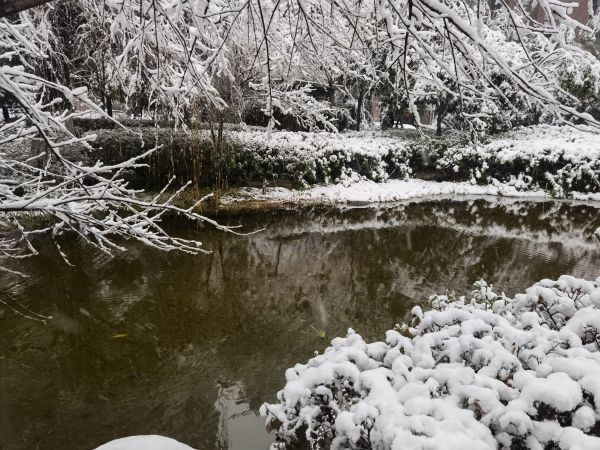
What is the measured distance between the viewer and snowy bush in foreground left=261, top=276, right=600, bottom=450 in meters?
1.59

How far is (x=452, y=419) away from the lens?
1.65 meters

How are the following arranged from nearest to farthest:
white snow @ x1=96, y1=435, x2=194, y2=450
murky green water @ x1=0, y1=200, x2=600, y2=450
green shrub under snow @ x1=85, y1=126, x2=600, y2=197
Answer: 1. white snow @ x1=96, y1=435, x2=194, y2=450
2. murky green water @ x1=0, y1=200, x2=600, y2=450
3. green shrub under snow @ x1=85, y1=126, x2=600, y2=197

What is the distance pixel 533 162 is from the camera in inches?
461

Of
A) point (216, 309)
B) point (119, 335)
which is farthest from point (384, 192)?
point (119, 335)

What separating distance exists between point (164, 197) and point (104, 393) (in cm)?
613

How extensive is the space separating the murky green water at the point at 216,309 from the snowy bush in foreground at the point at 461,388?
1.51 meters

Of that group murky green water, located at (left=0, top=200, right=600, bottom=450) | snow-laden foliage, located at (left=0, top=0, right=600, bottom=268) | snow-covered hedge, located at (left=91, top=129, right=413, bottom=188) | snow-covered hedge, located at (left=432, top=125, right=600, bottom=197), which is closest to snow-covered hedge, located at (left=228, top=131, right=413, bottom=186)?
snow-covered hedge, located at (left=91, top=129, right=413, bottom=188)

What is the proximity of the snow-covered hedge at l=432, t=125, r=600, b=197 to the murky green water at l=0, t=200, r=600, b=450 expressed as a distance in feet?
8.17

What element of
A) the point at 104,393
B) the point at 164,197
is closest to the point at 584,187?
the point at 164,197

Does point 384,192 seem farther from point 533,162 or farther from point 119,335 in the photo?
point 119,335

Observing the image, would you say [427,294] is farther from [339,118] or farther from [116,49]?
[339,118]

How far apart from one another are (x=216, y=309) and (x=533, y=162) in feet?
34.4

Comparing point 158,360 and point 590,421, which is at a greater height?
point 590,421

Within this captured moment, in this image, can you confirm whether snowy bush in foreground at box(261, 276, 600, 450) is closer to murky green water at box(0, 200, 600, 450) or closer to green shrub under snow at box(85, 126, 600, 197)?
murky green water at box(0, 200, 600, 450)
